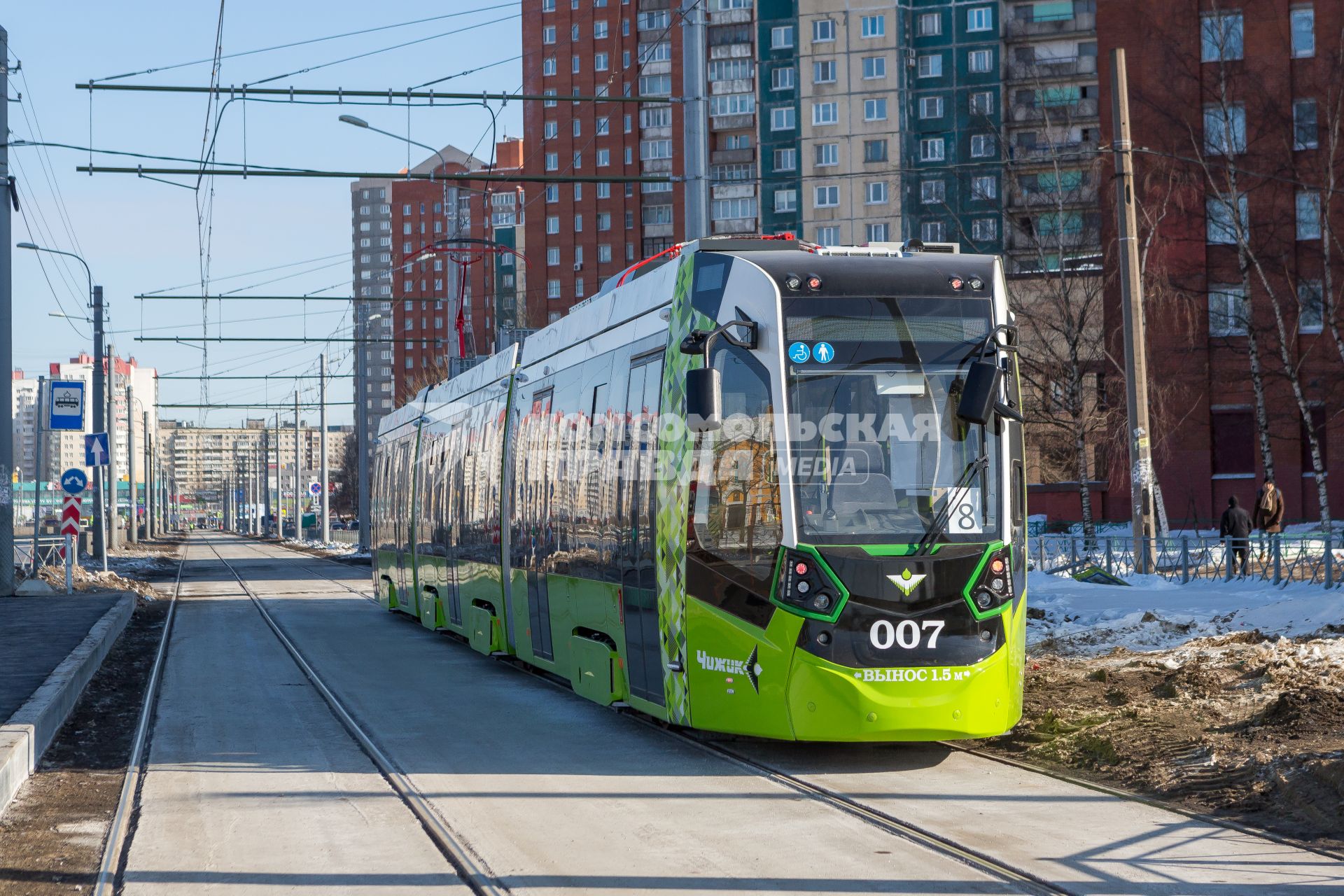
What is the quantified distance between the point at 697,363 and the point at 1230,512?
1841cm

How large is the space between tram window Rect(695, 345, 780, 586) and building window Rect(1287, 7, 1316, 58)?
40.3m

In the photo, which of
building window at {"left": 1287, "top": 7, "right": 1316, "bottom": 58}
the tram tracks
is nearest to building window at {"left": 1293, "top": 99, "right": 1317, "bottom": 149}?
building window at {"left": 1287, "top": 7, "right": 1316, "bottom": 58}

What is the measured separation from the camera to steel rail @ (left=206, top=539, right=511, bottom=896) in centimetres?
687

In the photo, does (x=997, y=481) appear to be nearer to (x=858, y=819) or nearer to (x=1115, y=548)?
(x=858, y=819)

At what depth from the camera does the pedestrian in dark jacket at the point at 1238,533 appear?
75.0 feet

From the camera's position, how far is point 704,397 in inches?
375

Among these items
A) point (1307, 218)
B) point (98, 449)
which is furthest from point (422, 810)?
point (1307, 218)

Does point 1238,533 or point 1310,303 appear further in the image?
point 1310,303

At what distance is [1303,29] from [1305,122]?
4.05 m

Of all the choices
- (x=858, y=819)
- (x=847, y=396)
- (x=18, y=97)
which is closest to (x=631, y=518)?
(x=847, y=396)

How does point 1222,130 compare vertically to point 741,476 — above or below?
above

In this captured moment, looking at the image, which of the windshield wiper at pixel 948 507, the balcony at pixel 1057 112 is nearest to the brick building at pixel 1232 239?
the balcony at pixel 1057 112

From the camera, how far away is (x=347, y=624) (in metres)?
23.5

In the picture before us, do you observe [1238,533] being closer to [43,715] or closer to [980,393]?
[980,393]
